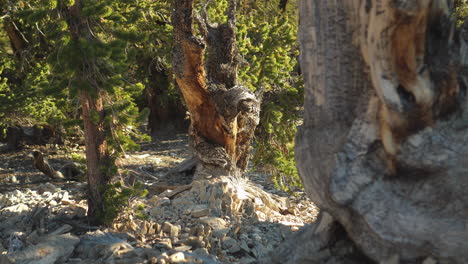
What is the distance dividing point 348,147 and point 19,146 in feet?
33.1

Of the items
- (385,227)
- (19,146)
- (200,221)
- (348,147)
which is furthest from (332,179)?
(19,146)

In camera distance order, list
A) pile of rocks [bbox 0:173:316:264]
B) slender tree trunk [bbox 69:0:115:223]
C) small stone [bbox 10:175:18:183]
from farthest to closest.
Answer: small stone [bbox 10:175:18:183], slender tree trunk [bbox 69:0:115:223], pile of rocks [bbox 0:173:316:264]

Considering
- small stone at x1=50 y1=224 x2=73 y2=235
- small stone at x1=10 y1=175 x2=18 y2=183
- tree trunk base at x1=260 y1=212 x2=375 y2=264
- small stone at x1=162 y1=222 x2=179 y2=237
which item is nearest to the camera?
tree trunk base at x1=260 y1=212 x2=375 y2=264

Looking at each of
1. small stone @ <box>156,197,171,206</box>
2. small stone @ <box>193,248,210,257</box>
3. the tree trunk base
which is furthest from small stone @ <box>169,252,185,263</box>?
small stone @ <box>156,197,171,206</box>

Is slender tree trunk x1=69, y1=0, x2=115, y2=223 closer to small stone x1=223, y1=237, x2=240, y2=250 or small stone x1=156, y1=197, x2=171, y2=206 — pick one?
small stone x1=156, y1=197, x2=171, y2=206

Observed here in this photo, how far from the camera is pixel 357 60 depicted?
3.26 m

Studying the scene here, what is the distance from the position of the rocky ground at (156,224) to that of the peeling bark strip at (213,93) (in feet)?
1.58

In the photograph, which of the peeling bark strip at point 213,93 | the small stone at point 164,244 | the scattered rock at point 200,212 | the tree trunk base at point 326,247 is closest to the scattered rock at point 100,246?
the small stone at point 164,244

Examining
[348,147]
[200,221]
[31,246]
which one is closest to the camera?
[348,147]

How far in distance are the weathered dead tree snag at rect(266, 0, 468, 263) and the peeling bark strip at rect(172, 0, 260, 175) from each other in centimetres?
319

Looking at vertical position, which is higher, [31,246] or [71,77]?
[71,77]

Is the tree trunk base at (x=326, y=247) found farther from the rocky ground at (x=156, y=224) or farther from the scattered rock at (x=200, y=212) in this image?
the scattered rock at (x=200, y=212)

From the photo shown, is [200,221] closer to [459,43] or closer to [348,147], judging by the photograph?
[348,147]

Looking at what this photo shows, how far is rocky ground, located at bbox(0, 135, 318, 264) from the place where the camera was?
4.45 m
